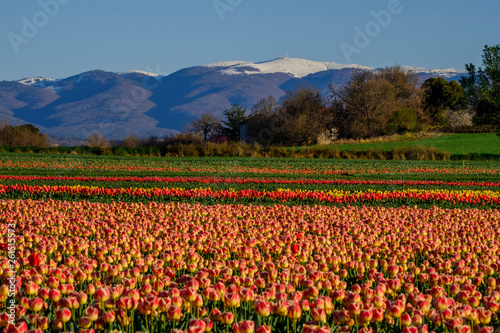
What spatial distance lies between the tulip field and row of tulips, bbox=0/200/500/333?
0.02 meters

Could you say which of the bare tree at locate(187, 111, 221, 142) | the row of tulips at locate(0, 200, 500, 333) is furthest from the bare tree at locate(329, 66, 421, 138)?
the row of tulips at locate(0, 200, 500, 333)

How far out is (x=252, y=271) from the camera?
5.68 metres

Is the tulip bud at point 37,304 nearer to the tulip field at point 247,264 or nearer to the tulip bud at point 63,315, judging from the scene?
the tulip field at point 247,264

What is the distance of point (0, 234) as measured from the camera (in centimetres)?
868

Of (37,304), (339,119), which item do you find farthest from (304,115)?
(37,304)

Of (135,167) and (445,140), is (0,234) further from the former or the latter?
(445,140)

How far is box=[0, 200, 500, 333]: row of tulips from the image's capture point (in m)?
4.07

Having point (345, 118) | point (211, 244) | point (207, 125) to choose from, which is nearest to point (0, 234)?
point (211, 244)

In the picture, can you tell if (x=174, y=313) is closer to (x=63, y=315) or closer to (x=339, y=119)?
(x=63, y=315)

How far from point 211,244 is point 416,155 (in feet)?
130

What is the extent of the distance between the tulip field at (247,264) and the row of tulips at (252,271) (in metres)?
0.02

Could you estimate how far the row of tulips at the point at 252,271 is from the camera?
407 cm

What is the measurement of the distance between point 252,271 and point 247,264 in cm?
51

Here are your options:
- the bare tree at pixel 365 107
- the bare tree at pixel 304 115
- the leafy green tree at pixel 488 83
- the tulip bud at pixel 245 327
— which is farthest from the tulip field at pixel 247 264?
the bare tree at pixel 365 107
